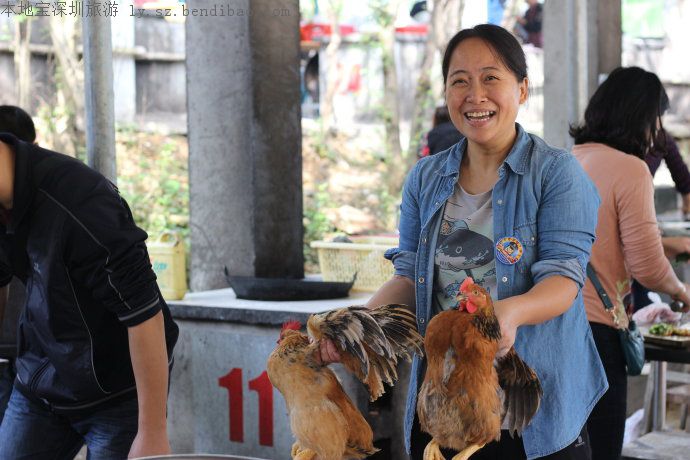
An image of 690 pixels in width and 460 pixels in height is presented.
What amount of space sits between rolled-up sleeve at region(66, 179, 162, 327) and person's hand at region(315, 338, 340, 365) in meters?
0.63

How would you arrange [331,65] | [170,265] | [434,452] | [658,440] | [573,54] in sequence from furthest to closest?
1. [331,65]
2. [573,54]
3. [658,440]
4. [170,265]
5. [434,452]

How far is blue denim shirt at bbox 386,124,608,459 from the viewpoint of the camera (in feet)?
7.13

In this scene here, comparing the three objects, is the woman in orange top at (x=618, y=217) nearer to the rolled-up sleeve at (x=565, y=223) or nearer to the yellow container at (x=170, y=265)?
the rolled-up sleeve at (x=565, y=223)

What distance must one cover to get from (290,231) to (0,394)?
6.50 feet

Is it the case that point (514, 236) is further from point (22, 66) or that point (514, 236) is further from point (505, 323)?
point (22, 66)

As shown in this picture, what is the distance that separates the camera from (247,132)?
16.9 ft

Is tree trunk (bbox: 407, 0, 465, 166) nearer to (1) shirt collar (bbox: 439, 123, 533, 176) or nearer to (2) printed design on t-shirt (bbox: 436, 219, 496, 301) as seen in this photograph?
(1) shirt collar (bbox: 439, 123, 533, 176)

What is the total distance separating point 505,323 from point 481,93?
571 mm

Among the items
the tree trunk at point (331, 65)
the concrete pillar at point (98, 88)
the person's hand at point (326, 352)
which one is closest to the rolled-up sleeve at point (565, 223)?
the person's hand at point (326, 352)

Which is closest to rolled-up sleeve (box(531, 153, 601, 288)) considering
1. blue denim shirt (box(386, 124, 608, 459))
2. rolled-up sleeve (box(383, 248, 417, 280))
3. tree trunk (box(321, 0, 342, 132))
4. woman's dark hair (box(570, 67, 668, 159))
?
blue denim shirt (box(386, 124, 608, 459))

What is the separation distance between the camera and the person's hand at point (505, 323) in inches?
77.4

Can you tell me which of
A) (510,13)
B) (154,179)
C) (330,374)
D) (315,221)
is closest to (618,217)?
(330,374)

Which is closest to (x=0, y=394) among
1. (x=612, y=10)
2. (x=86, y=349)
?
(x=86, y=349)

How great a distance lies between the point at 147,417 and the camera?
2443 millimetres
